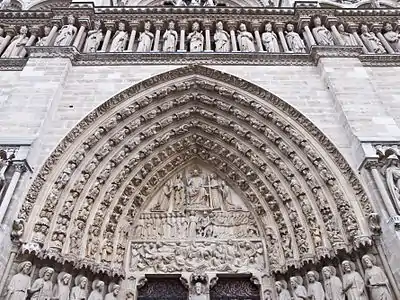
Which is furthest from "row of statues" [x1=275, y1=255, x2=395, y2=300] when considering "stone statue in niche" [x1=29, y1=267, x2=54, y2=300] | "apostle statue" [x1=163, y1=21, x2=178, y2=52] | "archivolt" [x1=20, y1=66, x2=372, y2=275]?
"apostle statue" [x1=163, y1=21, x2=178, y2=52]

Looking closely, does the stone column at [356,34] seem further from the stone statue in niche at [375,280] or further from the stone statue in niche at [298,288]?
the stone statue in niche at [298,288]

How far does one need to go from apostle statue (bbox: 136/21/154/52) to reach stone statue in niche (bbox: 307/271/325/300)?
18.2ft

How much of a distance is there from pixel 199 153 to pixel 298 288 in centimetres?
337

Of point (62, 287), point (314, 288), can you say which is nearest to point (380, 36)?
point (314, 288)

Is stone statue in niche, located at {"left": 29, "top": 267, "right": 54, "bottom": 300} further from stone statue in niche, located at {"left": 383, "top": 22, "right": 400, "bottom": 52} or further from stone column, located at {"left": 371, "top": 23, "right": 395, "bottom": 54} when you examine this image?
stone statue in niche, located at {"left": 383, "top": 22, "right": 400, "bottom": 52}

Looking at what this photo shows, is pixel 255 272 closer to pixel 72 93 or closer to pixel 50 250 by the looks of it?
pixel 50 250

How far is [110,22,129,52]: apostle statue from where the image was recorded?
8.31 meters

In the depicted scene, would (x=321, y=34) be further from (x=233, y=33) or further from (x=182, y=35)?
(x=182, y=35)

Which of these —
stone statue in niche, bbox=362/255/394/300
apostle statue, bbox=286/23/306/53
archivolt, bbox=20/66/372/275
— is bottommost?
stone statue in niche, bbox=362/255/394/300

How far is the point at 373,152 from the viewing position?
5.94 metres

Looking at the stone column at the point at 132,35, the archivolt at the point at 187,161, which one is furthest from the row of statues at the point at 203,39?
the archivolt at the point at 187,161

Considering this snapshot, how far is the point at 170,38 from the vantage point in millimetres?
8609

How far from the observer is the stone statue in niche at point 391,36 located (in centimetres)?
886

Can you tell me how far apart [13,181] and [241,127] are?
4.11 m
